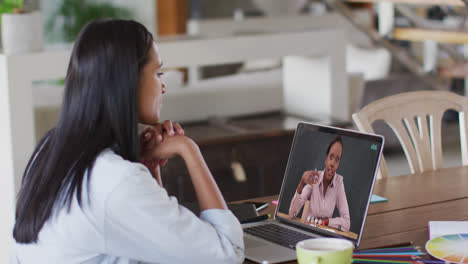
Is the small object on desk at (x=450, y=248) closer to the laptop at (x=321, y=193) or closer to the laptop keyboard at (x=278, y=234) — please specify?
the laptop at (x=321, y=193)

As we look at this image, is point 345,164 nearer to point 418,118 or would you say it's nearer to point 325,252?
point 325,252

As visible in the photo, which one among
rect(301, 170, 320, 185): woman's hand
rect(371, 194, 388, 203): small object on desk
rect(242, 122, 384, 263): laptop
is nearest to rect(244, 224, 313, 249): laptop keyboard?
rect(242, 122, 384, 263): laptop

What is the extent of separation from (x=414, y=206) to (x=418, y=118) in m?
0.66

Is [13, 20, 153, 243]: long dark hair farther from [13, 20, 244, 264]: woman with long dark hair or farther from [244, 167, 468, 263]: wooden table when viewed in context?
[244, 167, 468, 263]: wooden table

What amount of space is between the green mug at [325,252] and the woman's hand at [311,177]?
33cm

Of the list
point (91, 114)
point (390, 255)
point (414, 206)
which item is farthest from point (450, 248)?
point (91, 114)

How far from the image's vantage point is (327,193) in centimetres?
154

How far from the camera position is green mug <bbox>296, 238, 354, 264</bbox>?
1.21 metres

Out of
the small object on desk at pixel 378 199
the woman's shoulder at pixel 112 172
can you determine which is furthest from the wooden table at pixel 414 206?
the woman's shoulder at pixel 112 172

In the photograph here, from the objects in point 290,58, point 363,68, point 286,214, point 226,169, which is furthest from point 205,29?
point 286,214

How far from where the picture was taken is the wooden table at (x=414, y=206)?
5.15ft

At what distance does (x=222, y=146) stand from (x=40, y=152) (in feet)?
6.43

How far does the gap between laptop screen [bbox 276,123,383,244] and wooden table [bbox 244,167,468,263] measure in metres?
0.08

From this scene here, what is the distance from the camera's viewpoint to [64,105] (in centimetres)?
133
